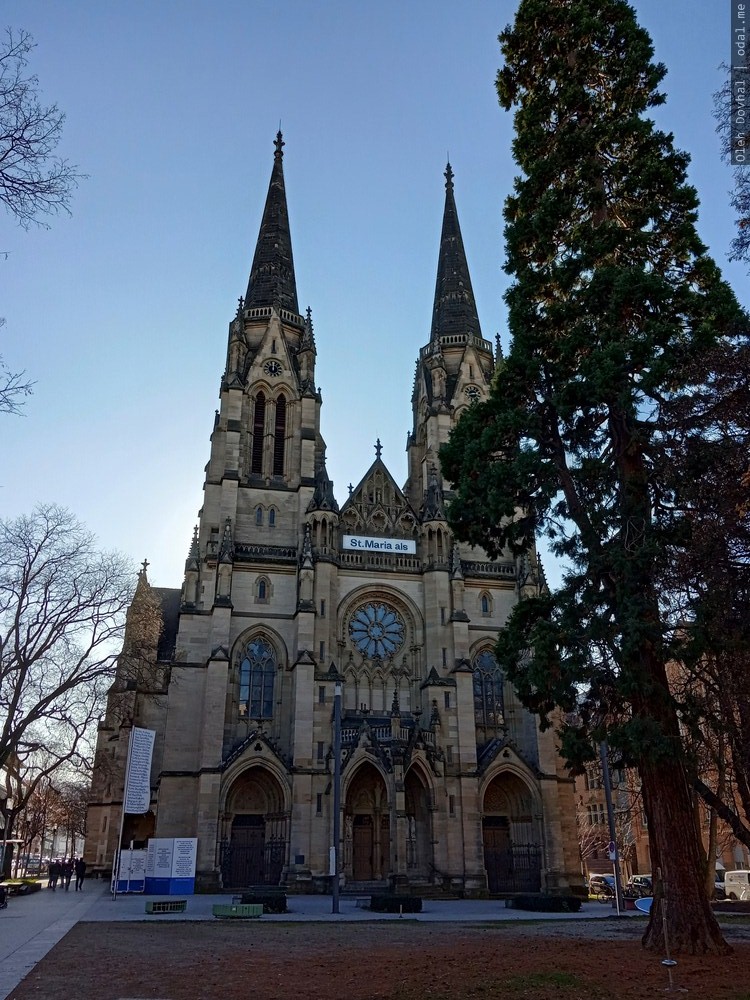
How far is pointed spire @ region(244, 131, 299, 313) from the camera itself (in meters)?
47.8

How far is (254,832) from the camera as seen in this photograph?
34.4 m

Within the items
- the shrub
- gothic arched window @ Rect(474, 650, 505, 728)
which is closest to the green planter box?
the shrub

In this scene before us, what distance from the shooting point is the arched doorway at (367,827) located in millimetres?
34281

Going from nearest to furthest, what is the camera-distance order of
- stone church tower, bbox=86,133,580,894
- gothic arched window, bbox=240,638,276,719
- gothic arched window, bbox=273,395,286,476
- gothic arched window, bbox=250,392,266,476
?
1. stone church tower, bbox=86,133,580,894
2. gothic arched window, bbox=240,638,276,719
3. gothic arched window, bbox=250,392,266,476
4. gothic arched window, bbox=273,395,286,476

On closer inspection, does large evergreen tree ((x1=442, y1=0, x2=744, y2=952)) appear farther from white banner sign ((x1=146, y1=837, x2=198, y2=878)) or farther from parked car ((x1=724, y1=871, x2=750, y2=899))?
parked car ((x1=724, y1=871, x2=750, y2=899))

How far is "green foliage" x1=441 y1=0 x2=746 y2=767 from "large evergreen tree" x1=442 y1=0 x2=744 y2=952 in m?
0.04

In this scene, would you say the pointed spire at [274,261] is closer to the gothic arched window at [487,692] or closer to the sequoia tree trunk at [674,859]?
the gothic arched window at [487,692]

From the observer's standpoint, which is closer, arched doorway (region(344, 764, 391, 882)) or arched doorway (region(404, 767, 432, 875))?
arched doorway (region(404, 767, 432, 875))

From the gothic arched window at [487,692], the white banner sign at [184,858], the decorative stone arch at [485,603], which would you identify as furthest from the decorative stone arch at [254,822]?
the decorative stone arch at [485,603]

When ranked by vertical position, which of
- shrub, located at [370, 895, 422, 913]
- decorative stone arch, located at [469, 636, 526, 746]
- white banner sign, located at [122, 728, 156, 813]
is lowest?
shrub, located at [370, 895, 422, 913]

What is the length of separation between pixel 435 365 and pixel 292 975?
38482 millimetres

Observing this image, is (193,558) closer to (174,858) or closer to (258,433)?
(258,433)

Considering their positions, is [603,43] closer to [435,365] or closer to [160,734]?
[435,365]

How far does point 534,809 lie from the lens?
35875mm
